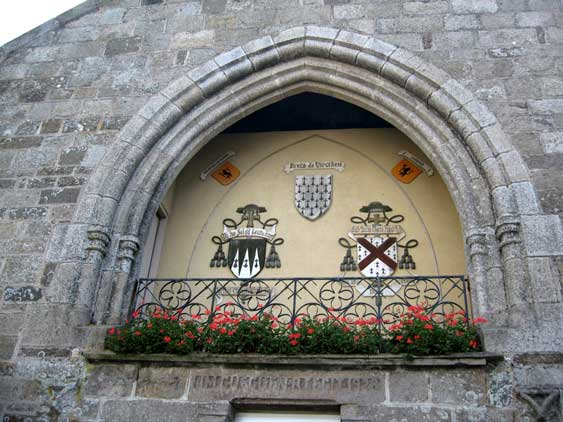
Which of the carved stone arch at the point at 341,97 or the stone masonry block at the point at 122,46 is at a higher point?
the stone masonry block at the point at 122,46

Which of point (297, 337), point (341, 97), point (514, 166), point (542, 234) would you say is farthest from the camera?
point (341, 97)

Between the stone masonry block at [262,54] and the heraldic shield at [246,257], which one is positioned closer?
the stone masonry block at [262,54]

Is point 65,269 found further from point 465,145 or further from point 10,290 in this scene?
point 465,145

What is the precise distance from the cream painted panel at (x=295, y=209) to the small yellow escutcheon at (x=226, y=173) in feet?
0.21

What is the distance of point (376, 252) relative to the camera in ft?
22.0

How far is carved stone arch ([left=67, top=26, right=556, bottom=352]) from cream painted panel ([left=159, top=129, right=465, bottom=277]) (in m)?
1.23

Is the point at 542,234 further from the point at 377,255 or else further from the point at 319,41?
the point at 319,41

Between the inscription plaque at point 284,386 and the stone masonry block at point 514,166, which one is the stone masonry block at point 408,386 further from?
the stone masonry block at point 514,166

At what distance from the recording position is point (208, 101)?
633 centimetres

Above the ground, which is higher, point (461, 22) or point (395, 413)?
point (461, 22)

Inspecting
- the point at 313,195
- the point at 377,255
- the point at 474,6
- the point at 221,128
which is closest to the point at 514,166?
the point at 377,255

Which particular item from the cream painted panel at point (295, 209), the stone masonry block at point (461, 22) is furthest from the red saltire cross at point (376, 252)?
the stone masonry block at point (461, 22)

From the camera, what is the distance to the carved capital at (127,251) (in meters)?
5.51

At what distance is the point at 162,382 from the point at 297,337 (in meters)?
1.09
